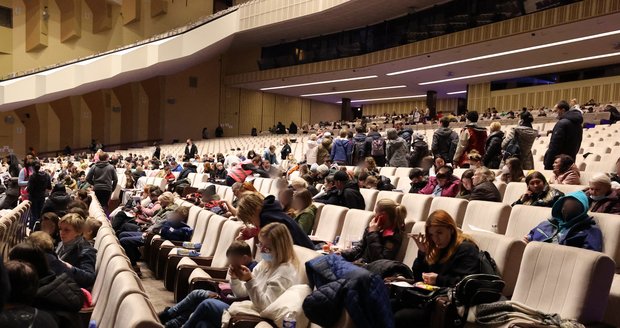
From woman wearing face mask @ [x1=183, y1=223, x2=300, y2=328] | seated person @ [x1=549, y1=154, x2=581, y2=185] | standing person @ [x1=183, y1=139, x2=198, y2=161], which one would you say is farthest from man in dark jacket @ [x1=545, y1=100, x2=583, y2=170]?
standing person @ [x1=183, y1=139, x2=198, y2=161]

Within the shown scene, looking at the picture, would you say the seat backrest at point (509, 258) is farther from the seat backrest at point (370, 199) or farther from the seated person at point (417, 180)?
the seated person at point (417, 180)

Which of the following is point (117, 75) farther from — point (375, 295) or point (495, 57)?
point (375, 295)

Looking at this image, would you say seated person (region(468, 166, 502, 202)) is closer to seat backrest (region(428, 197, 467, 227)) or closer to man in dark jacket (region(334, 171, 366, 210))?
seat backrest (region(428, 197, 467, 227))

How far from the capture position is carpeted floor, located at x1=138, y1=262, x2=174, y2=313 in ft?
14.1

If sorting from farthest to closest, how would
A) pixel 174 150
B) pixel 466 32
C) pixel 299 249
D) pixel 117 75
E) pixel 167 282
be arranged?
pixel 174 150
pixel 117 75
pixel 466 32
pixel 167 282
pixel 299 249

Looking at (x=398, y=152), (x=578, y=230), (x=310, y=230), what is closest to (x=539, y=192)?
(x=578, y=230)

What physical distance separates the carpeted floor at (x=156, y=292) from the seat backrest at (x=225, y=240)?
52 cm

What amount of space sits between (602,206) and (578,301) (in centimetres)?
136

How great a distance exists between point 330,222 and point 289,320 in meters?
1.97

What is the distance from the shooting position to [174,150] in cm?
2020

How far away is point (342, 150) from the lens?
27.5 ft

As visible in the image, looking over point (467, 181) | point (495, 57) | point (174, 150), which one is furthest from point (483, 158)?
point (174, 150)

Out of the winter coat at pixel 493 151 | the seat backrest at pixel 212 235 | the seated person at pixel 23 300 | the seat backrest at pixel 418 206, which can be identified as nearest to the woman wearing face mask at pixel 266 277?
the seated person at pixel 23 300

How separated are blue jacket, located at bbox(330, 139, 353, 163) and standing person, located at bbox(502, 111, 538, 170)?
2702 millimetres
